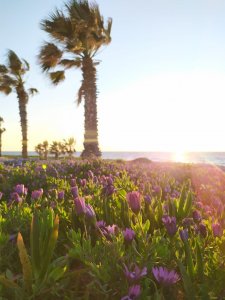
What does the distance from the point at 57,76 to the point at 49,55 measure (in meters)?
1.68

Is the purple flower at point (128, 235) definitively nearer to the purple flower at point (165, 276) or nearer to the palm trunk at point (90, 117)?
the purple flower at point (165, 276)

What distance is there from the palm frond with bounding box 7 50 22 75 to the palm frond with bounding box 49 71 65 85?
10395mm

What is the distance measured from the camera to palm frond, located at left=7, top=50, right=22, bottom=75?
29.8 meters

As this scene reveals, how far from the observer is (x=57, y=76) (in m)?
21.0

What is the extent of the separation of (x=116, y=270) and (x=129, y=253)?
0.14 m

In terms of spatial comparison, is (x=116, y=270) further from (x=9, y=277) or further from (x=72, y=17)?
(x=72, y=17)

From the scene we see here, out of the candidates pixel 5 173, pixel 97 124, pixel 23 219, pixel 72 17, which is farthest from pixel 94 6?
pixel 23 219

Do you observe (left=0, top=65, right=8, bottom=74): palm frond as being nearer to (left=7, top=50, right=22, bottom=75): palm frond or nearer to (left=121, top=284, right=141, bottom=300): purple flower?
(left=7, top=50, right=22, bottom=75): palm frond

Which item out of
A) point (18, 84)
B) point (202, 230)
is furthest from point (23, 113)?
point (202, 230)

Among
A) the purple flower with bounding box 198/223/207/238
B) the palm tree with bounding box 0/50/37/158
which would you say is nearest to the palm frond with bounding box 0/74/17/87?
the palm tree with bounding box 0/50/37/158

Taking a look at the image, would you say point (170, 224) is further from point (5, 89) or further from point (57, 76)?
point (5, 89)

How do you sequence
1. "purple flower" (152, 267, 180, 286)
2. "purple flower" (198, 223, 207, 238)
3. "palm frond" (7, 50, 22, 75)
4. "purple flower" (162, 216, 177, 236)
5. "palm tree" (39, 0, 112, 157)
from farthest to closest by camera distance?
"palm frond" (7, 50, 22, 75) → "palm tree" (39, 0, 112, 157) → "purple flower" (198, 223, 207, 238) → "purple flower" (162, 216, 177, 236) → "purple flower" (152, 267, 180, 286)

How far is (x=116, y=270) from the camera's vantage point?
6.32 feet

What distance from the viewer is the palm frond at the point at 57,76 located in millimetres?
20906
